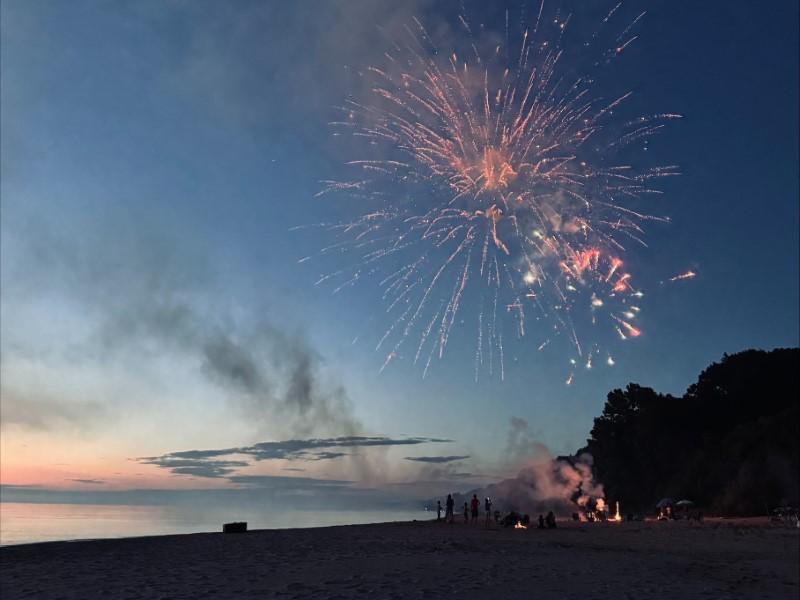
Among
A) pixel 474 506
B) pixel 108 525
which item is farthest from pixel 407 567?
pixel 108 525

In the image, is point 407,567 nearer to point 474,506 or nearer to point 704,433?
point 474,506

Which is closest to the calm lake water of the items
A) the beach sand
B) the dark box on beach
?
the dark box on beach

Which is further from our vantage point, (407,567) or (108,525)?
(108,525)

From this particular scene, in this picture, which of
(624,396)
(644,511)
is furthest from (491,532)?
(624,396)

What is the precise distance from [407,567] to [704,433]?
5993 centimetres

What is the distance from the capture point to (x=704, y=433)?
67.3 meters

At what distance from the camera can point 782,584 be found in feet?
52.7

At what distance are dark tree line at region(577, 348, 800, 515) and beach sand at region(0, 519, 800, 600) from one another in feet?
102

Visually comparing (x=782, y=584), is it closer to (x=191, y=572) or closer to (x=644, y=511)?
(x=191, y=572)

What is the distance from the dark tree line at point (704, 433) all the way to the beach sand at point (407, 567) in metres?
A: 31.2

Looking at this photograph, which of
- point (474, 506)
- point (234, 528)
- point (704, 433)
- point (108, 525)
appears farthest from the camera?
point (108, 525)

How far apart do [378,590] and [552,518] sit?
23739 mm

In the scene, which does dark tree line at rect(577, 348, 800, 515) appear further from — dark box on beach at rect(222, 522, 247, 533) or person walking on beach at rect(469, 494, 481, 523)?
dark box on beach at rect(222, 522, 247, 533)

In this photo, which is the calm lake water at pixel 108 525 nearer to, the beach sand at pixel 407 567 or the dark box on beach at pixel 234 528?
the dark box on beach at pixel 234 528
